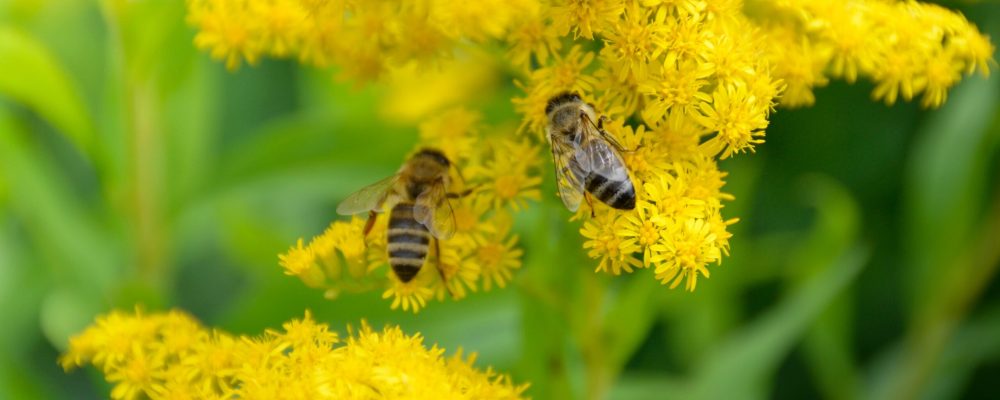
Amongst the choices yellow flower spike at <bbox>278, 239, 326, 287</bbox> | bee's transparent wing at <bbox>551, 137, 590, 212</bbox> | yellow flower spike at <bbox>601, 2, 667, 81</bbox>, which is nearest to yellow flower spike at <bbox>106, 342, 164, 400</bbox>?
yellow flower spike at <bbox>278, 239, 326, 287</bbox>

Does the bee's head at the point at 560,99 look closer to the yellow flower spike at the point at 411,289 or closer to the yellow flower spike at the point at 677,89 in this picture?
the yellow flower spike at the point at 677,89

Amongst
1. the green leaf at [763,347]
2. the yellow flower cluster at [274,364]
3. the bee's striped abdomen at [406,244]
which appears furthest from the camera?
the green leaf at [763,347]

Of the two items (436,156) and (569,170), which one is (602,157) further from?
(436,156)

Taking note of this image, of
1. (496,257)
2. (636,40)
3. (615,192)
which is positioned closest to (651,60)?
(636,40)

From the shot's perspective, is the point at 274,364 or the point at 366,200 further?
the point at 366,200

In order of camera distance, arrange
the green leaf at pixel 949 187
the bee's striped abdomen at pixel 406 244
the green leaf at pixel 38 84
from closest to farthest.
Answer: the bee's striped abdomen at pixel 406 244 < the green leaf at pixel 38 84 < the green leaf at pixel 949 187

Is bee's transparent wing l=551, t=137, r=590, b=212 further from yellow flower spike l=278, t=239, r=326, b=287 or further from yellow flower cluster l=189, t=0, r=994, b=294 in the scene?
yellow flower spike l=278, t=239, r=326, b=287

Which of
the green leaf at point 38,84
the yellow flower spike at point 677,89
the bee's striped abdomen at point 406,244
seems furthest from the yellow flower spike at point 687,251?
the green leaf at point 38,84
